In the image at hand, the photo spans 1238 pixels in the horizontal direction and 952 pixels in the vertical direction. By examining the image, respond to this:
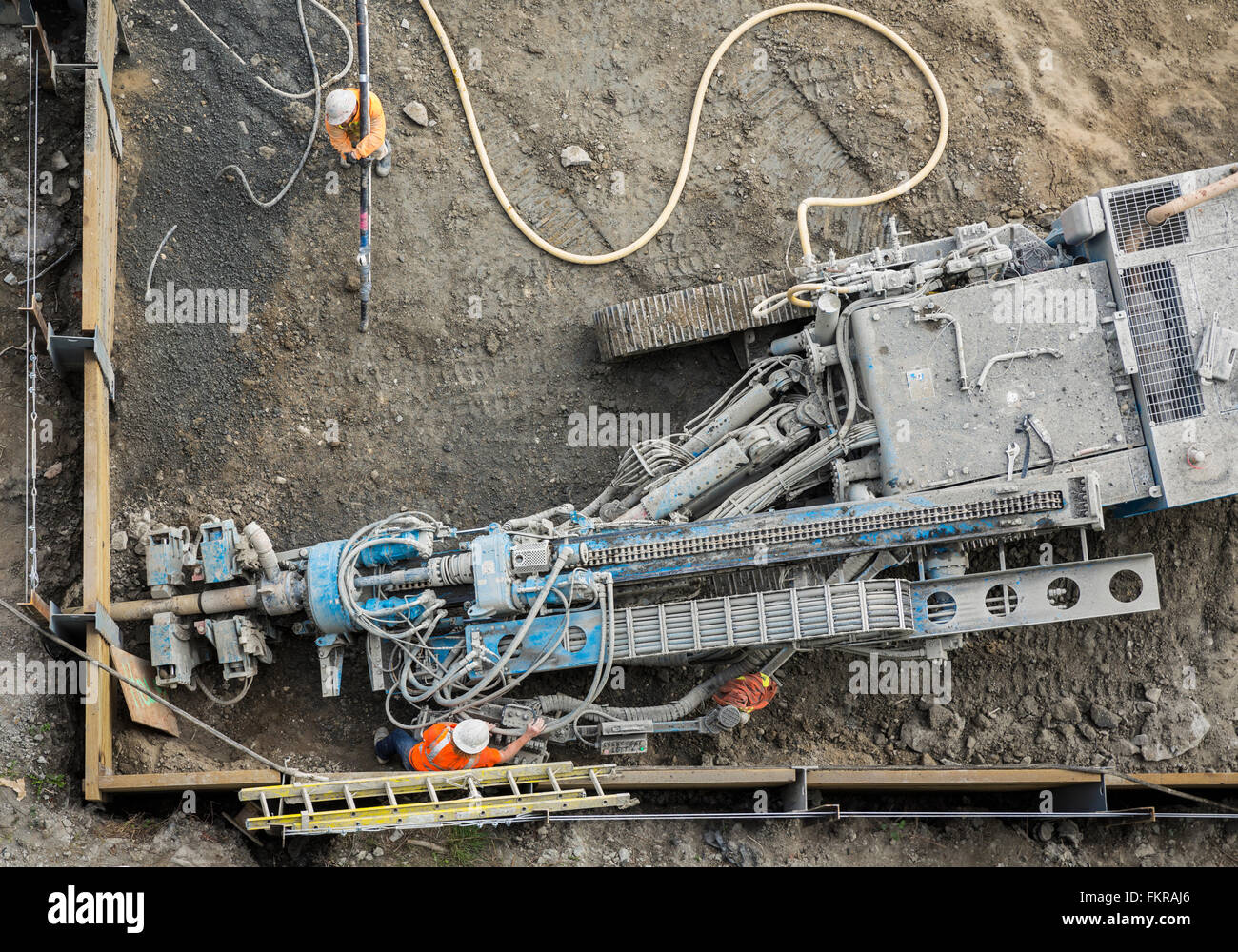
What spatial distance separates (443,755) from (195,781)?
2023mm

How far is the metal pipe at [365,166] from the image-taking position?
43.2 feet

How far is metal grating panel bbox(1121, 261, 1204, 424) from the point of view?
40.5ft

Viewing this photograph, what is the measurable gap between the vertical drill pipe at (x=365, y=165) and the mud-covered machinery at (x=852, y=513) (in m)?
2.07

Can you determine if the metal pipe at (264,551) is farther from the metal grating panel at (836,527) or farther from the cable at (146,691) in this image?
the metal grating panel at (836,527)

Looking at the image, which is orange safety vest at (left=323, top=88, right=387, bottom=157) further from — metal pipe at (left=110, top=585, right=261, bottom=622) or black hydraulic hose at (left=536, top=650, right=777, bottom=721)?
black hydraulic hose at (left=536, top=650, right=777, bottom=721)

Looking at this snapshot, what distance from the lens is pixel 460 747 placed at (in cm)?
1209

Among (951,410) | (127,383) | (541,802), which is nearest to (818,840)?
(541,802)

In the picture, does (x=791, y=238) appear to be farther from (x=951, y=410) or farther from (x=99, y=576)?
(x=99, y=576)

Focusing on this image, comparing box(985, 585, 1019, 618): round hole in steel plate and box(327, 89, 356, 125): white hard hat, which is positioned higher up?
box(327, 89, 356, 125): white hard hat

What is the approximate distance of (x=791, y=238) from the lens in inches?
566

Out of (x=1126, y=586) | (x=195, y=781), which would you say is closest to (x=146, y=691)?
(x=195, y=781)

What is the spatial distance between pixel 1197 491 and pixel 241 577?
7.84 metres

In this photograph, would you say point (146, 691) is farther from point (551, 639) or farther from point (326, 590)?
point (551, 639)

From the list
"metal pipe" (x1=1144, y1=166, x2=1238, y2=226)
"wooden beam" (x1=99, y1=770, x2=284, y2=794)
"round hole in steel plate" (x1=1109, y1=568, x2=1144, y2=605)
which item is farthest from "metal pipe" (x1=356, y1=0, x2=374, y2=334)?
"round hole in steel plate" (x1=1109, y1=568, x2=1144, y2=605)
